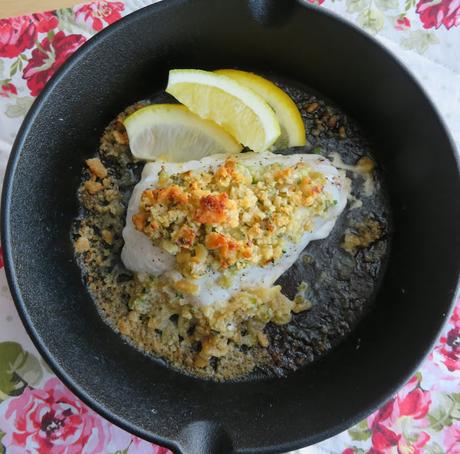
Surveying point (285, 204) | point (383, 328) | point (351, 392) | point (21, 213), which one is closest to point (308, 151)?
point (285, 204)

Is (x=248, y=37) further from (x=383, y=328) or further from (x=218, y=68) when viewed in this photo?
(x=383, y=328)

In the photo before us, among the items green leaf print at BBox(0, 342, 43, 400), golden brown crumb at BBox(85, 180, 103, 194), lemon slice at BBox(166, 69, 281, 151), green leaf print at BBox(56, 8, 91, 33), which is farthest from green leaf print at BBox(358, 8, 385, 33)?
green leaf print at BBox(0, 342, 43, 400)

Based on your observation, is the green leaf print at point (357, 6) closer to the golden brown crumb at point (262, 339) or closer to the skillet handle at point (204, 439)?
the golden brown crumb at point (262, 339)

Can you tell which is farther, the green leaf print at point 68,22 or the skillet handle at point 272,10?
the green leaf print at point 68,22

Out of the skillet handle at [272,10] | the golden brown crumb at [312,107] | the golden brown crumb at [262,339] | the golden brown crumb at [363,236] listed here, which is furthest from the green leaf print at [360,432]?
the skillet handle at [272,10]

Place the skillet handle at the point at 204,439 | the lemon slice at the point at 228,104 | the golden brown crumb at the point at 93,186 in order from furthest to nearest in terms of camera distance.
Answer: the golden brown crumb at the point at 93,186 → the lemon slice at the point at 228,104 → the skillet handle at the point at 204,439

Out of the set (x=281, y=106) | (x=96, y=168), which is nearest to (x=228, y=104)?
(x=281, y=106)

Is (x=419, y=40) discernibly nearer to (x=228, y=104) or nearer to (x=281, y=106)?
(x=281, y=106)
